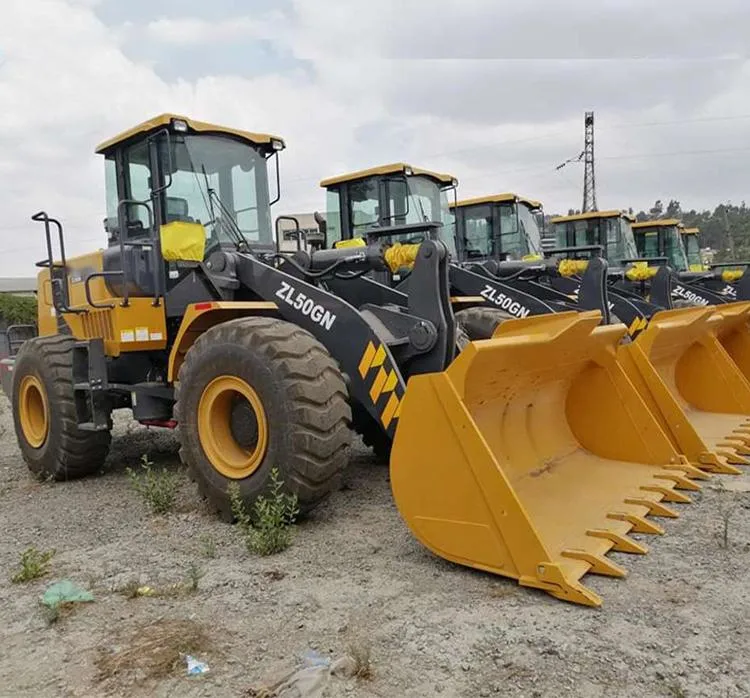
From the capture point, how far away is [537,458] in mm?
4695

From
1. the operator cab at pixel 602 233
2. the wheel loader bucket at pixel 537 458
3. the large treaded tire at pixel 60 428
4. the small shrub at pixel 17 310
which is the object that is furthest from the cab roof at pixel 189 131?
the small shrub at pixel 17 310

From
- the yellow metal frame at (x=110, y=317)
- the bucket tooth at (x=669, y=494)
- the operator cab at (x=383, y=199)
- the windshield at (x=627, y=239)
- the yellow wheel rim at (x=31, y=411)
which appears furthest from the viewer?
the windshield at (x=627, y=239)

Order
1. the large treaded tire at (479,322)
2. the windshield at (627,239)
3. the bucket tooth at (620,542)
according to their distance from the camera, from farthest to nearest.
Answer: the windshield at (627,239), the large treaded tire at (479,322), the bucket tooth at (620,542)

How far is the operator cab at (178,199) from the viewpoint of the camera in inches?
229

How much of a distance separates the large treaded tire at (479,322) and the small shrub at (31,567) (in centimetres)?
428

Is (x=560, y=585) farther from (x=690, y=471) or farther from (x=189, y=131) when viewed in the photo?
(x=189, y=131)

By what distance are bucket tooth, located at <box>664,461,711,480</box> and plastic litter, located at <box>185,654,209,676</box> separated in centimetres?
334

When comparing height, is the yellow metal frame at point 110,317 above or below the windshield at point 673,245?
below

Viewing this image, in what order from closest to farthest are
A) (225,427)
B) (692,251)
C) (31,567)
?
(31,567)
(225,427)
(692,251)

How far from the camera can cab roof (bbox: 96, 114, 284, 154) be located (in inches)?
228

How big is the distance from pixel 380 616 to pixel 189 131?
425 centimetres

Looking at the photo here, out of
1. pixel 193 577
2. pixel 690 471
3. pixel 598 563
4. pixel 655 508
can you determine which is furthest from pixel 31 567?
pixel 690 471

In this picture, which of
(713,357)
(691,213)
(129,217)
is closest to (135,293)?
(129,217)

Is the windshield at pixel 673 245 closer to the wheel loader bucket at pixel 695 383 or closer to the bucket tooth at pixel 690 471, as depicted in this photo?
the wheel loader bucket at pixel 695 383
